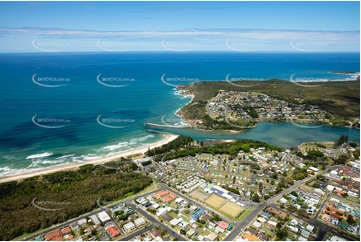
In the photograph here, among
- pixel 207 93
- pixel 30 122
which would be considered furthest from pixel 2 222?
pixel 207 93

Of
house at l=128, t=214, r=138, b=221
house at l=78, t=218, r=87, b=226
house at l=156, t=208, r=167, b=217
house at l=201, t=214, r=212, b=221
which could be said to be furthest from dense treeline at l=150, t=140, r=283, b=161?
house at l=78, t=218, r=87, b=226

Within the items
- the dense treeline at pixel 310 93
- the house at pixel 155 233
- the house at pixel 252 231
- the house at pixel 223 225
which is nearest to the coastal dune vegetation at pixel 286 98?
the dense treeline at pixel 310 93

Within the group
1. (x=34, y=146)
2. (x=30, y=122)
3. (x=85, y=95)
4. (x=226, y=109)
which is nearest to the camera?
(x=34, y=146)

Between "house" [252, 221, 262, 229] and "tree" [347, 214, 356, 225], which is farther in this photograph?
"tree" [347, 214, 356, 225]

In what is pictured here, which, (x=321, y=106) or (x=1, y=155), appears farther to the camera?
(x=321, y=106)

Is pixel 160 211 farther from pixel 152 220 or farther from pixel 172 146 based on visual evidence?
pixel 172 146

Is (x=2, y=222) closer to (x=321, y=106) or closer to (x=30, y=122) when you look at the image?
(x=30, y=122)

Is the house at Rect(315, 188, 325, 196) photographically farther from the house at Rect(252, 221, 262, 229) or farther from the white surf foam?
the white surf foam

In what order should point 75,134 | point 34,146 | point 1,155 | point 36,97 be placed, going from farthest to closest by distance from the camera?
1. point 36,97
2. point 75,134
3. point 34,146
4. point 1,155
